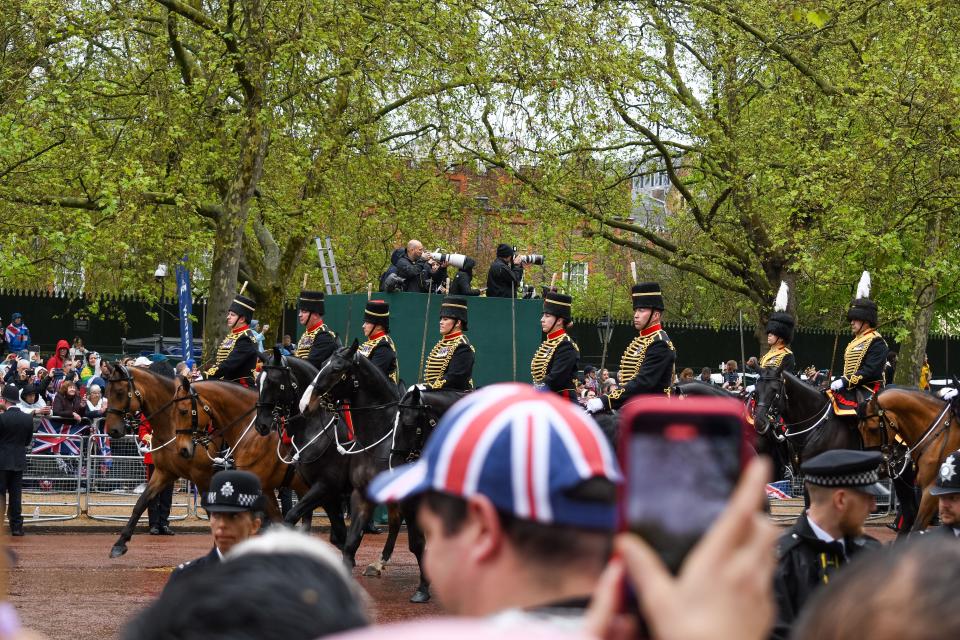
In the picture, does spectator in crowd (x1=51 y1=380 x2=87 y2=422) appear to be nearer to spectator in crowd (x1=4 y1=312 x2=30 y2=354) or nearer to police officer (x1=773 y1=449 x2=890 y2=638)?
spectator in crowd (x1=4 y1=312 x2=30 y2=354)

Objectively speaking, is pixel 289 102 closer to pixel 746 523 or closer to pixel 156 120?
pixel 156 120

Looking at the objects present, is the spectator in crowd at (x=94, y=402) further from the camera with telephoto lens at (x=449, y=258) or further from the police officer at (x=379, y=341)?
the police officer at (x=379, y=341)

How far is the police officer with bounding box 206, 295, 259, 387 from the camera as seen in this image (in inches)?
677

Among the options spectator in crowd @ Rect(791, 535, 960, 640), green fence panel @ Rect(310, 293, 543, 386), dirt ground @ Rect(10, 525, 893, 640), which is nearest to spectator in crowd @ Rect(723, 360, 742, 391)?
green fence panel @ Rect(310, 293, 543, 386)

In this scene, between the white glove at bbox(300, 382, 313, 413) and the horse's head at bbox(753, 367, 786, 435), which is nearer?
the white glove at bbox(300, 382, 313, 413)

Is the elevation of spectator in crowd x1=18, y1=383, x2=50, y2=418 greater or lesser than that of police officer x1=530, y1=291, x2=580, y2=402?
lesser

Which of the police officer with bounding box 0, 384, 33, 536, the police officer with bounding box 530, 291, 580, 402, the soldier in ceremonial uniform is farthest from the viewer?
the police officer with bounding box 0, 384, 33, 536

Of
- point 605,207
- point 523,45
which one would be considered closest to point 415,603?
point 523,45

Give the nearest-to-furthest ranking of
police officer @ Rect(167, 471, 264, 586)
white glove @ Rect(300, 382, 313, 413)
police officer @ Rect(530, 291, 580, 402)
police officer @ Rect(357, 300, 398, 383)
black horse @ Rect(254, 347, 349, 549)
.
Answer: police officer @ Rect(167, 471, 264, 586)
white glove @ Rect(300, 382, 313, 413)
black horse @ Rect(254, 347, 349, 549)
police officer @ Rect(530, 291, 580, 402)
police officer @ Rect(357, 300, 398, 383)

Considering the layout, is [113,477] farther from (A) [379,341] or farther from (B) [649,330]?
(B) [649,330]

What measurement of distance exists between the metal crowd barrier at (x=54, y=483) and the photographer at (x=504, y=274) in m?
6.15

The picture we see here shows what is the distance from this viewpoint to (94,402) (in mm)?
22109

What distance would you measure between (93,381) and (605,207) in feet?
38.5

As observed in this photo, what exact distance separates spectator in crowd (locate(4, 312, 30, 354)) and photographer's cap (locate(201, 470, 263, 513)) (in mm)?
22573
